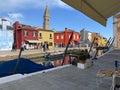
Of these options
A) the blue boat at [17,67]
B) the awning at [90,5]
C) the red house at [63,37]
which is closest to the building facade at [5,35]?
→ the red house at [63,37]

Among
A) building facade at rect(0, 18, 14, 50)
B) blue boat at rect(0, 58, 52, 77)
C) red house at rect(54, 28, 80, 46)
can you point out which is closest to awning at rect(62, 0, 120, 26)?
blue boat at rect(0, 58, 52, 77)

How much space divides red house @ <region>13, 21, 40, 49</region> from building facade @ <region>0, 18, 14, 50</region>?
537 centimetres

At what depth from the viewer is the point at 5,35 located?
45875 millimetres

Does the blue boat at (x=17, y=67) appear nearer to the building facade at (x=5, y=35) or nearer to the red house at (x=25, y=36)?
the building facade at (x=5, y=35)

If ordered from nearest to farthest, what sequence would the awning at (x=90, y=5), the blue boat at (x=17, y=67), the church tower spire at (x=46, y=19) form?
1. the awning at (x=90, y=5)
2. the blue boat at (x=17, y=67)
3. the church tower spire at (x=46, y=19)

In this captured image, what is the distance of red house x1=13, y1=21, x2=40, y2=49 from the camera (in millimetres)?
52906

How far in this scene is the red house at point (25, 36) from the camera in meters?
52.9

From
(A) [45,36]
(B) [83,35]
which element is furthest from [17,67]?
(B) [83,35]

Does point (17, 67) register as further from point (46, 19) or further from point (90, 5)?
point (46, 19)

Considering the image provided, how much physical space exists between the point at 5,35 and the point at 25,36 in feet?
27.5

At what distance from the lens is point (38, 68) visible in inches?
376

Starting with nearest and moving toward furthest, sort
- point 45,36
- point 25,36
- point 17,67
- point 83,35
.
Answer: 1. point 17,67
2. point 25,36
3. point 45,36
4. point 83,35

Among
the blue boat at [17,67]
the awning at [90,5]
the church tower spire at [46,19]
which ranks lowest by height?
the blue boat at [17,67]

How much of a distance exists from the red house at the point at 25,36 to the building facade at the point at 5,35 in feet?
17.6
